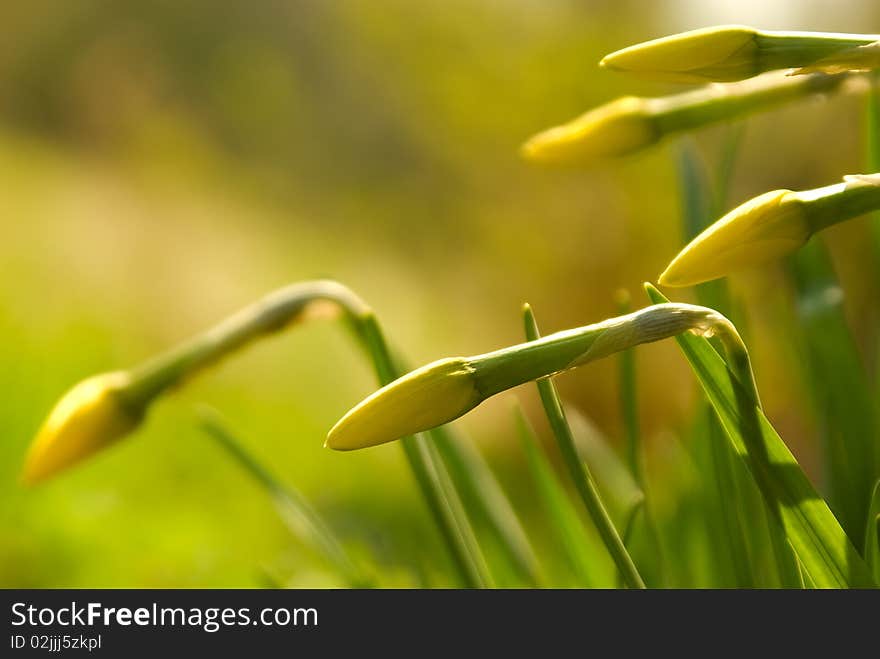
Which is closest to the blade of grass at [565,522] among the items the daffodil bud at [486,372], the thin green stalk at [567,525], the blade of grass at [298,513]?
the thin green stalk at [567,525]

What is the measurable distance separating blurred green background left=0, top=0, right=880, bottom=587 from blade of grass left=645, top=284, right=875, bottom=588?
285 millimetres

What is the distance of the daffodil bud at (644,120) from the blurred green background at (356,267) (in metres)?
0.20

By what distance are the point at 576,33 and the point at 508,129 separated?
28cm

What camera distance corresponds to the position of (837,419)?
1.40 ft

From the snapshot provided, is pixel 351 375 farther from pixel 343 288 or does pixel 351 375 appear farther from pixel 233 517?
pixel 343 288

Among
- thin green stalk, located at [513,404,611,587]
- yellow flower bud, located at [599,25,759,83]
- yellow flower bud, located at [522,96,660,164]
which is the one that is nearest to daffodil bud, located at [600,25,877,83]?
yellow flower bud, located at [599,25,759,83]

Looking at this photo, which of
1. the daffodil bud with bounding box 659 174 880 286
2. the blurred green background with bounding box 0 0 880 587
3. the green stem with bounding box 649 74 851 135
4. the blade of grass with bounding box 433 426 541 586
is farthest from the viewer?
the blurred green background with bounding box 0 0 880 587

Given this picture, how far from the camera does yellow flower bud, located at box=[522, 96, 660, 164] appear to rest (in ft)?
1.31

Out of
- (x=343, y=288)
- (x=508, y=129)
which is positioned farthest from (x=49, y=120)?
(x=343, y=288)

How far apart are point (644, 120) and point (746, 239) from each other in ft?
0.46

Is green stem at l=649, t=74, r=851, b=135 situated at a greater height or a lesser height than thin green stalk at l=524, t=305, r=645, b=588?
greater

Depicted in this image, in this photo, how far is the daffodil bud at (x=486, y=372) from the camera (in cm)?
28

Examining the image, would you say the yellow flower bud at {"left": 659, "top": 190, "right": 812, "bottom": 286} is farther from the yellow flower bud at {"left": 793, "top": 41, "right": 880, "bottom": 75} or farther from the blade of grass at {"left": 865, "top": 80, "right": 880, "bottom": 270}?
the blade of grass at {"left": 865, "top": 80, "right": 880, "bottom": 270}

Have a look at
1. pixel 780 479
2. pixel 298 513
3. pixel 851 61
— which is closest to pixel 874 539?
pixel 780 479
